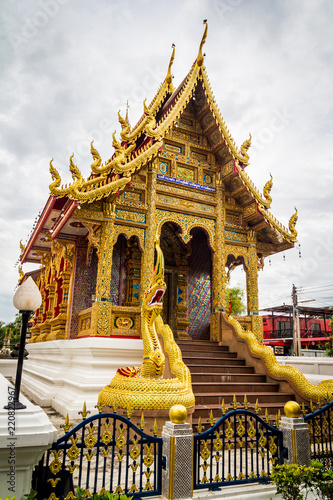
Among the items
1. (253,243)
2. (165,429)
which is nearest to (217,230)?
(253,243)

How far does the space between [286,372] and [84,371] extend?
Answer: 345cm

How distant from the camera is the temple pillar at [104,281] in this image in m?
6.62

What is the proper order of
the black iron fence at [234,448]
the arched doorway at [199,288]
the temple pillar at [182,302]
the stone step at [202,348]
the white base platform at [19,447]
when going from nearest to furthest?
1. the white base platform at [19,447]
2. the black iron fence at [234,448]
3. the stone step at [202,348]
4. the temple pillar at [182,302]
5. the arched doorway at [199,288]

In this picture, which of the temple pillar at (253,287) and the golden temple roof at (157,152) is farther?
the temple pillar at (253,287)

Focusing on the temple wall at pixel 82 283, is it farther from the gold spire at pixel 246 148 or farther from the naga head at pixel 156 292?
the gold spire at pixel 246 148

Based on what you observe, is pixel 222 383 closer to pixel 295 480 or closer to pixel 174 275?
pixel 295 480

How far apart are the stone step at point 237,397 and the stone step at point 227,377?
318mm

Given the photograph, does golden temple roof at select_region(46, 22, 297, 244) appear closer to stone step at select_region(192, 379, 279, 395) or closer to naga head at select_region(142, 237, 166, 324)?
naga head at select_region(142, 237, 166, 324)

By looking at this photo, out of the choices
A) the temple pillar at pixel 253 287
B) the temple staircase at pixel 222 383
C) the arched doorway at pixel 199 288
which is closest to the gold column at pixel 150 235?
the temple staircase at pixel 222 383

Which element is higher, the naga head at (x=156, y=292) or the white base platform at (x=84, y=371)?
the naga head at (x=156, y=292)

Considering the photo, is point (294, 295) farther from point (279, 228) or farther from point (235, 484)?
point (235, 484)

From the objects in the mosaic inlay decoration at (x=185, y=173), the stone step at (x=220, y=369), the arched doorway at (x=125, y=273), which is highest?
the mosaic inlay decoration at (x=185, y=173)

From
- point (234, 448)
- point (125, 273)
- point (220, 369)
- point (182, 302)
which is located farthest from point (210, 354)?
point (234, 448)

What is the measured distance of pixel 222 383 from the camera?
5930 millimetres
